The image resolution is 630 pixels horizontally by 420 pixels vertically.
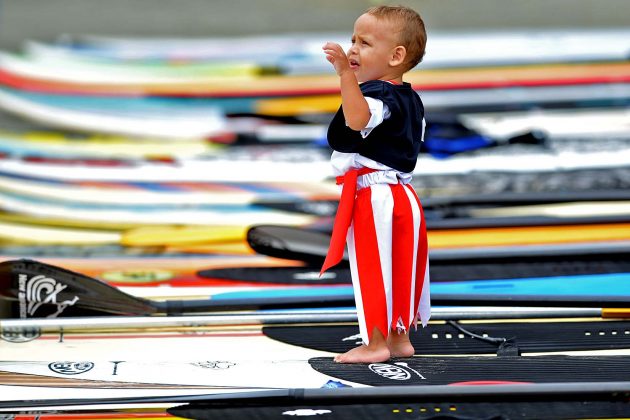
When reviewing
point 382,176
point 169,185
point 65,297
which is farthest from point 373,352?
point 169,185

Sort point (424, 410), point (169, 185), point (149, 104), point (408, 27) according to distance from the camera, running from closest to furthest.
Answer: point (424, 410)
point (408, 27)
point (169, 185)
point (149, 104)

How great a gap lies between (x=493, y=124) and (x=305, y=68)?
66.0 inches

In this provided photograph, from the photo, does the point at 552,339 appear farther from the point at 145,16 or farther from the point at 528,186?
the point at 145,16

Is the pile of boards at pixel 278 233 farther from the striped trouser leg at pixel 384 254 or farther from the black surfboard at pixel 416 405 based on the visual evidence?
the striped trouser leg at pixel 384 254

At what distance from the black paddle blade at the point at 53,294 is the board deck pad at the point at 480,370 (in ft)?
3.11

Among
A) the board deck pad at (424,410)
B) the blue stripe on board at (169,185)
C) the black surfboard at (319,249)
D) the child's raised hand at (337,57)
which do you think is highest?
the child's raised hand at (337,57)

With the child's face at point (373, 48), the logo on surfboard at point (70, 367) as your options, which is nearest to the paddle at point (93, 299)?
the logo on surfboard at point (70, 367)

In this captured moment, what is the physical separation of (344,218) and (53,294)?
4.33ft

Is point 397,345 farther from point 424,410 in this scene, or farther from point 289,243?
point 289,243

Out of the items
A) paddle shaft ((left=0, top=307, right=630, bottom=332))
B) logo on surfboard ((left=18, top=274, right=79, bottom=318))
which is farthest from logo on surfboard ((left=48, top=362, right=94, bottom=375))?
logo on surfboard ((left=18, top=274, right=79, bottom=318))

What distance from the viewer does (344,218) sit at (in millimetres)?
3449

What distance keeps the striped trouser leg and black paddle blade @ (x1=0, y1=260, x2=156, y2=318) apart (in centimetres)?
111

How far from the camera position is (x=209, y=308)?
14.2 ft

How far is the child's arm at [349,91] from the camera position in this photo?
320 centimetres
